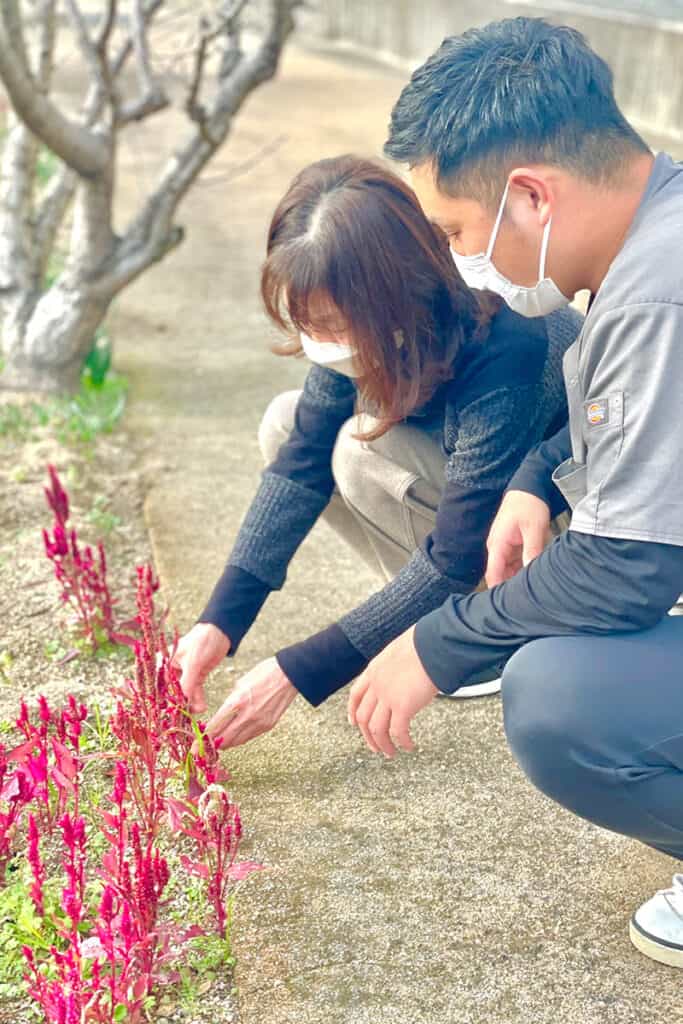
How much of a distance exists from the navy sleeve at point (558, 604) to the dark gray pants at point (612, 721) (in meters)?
0.04

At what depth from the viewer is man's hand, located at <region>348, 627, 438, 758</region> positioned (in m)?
2.11

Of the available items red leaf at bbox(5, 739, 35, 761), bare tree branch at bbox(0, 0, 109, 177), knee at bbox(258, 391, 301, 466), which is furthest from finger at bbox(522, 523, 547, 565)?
bare tree branch at bbox(0, 0, 109, 177)

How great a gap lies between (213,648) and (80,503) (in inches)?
56.2

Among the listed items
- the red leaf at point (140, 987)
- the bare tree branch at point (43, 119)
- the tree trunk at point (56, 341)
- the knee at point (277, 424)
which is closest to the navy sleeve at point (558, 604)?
the red leaf at point (140, 987)

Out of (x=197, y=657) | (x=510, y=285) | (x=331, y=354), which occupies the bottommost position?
(x=197, y=657)

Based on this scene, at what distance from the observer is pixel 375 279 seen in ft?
7.63

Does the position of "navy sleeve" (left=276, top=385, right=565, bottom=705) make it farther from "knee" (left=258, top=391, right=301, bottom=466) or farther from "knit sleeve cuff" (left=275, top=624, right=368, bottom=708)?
"knee" (left=258, top=391, right=301, bottom=466)

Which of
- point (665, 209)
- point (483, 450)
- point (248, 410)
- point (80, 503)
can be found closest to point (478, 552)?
point (483, 450)

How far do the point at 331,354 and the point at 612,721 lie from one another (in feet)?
2.88

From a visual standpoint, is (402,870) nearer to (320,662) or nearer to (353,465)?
(320,662)

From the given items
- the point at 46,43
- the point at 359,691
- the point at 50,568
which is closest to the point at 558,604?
the point at 359,691

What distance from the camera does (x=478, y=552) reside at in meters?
2.50

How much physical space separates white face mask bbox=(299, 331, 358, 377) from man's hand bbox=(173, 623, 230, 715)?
0.59 m

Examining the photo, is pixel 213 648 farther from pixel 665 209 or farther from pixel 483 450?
pixel 665 209
